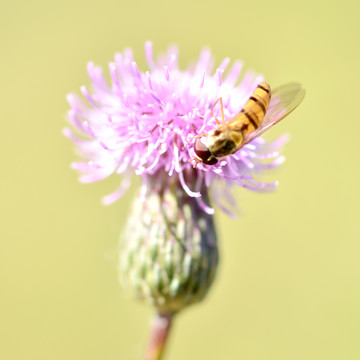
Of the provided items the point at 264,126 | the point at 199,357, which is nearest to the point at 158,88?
the point at 264,126

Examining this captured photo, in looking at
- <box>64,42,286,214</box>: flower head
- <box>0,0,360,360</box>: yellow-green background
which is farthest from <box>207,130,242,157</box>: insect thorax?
<box>0,0,360,360</box>: yellow-green background

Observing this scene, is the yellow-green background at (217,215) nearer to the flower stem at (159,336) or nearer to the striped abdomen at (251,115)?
the flower stem at (159,336)

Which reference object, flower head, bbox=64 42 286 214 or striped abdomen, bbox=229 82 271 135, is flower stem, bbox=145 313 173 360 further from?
striped abdomen, bbox=229 82 271 135

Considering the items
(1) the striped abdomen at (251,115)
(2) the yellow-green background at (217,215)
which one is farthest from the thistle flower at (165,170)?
(2) the yellow-green background at (217,215)

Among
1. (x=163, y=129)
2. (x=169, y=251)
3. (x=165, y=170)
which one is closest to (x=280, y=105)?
(x=163, y=129)

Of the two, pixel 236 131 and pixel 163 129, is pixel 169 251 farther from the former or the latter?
pixel 236 131

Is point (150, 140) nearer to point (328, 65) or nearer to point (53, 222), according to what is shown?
point (53, 222)
